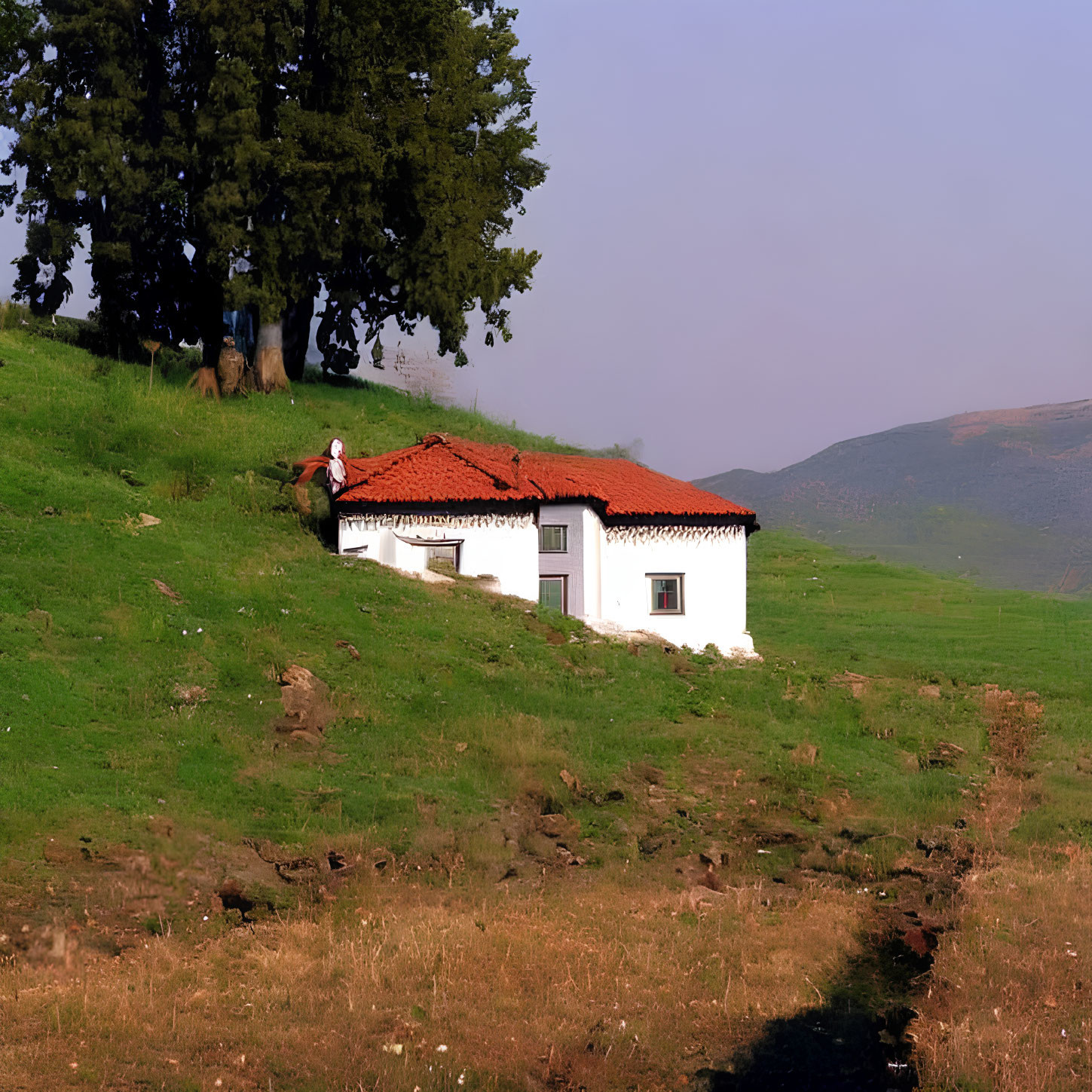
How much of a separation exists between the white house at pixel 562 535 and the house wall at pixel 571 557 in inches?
1.3

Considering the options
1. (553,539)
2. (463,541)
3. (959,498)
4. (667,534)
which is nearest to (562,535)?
(553,539)

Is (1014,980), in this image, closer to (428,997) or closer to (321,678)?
(428,997)

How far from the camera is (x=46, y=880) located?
16.8 metres

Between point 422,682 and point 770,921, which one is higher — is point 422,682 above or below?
above

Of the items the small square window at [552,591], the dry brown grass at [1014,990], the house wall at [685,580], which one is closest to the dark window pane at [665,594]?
the house wall at [685,580]

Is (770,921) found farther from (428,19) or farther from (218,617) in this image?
(428,19)

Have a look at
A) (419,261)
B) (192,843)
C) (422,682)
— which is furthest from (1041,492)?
(192,843)

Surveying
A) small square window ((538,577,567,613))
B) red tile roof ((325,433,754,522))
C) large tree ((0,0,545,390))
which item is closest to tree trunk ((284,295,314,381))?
large tree ((0,0,545,390))

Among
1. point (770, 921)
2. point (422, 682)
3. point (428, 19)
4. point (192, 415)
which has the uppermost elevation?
point (428, 19)

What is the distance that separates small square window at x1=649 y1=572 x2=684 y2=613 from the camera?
3828cm

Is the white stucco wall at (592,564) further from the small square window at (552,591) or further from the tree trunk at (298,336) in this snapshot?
the tree trunk at (298,336)

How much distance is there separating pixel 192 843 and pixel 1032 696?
2512 centimetres

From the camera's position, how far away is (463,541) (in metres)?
36.2

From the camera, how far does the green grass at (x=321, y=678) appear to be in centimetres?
2102
